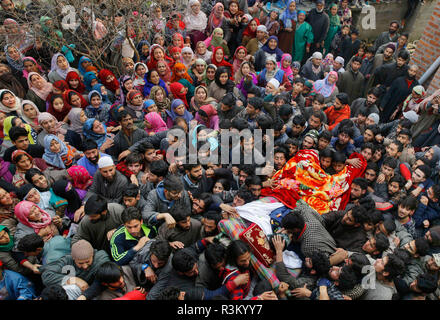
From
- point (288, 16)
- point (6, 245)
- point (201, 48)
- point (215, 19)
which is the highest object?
point (288, 16)

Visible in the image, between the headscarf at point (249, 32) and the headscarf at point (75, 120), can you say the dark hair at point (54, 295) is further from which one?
the headscarf at point (249, 32)

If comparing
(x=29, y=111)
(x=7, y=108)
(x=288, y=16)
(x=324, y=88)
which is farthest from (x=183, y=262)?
(x=288, y=16)

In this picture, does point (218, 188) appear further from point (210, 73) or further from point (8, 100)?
point (8, 100)

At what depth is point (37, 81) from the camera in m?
5.33

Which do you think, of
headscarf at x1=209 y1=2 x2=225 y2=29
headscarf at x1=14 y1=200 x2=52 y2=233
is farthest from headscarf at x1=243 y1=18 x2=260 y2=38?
headscarf at x1=14 y1=200 x2=52 y2=233

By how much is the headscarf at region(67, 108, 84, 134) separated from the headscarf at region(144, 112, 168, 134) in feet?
3.67

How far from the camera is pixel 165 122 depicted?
210 inches

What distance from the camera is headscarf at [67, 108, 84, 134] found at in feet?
16.2

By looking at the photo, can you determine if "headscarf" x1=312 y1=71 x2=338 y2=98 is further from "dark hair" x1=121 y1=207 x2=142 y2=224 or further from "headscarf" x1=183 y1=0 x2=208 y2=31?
"dark hair" x1=121 y1=207 x2=142 y2=224

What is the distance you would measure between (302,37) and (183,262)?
6.97m

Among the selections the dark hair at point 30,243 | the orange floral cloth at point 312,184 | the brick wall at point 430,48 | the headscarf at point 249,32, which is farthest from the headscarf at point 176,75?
the brick wall at point 430,48

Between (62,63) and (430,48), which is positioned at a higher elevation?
(430,48)

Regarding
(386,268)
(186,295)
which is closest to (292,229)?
(386,268)

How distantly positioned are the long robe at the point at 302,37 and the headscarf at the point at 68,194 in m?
6.59
